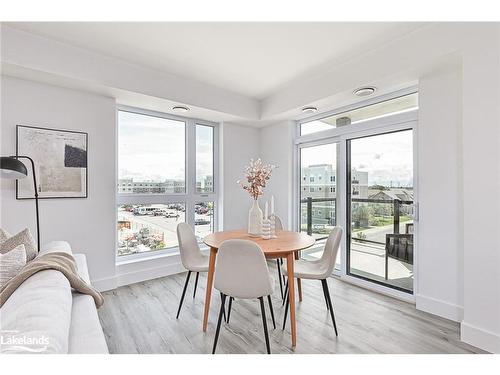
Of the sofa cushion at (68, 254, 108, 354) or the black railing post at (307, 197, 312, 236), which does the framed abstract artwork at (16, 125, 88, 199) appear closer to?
the sofa cushion at (68, 254, 108, 354)

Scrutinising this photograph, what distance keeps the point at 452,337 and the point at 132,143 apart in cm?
400

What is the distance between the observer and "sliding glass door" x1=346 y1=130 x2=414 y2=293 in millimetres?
2854

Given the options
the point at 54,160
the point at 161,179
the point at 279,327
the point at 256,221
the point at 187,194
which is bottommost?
the point at 279,327

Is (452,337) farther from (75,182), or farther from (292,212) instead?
(75,182)

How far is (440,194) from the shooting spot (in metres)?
2.45

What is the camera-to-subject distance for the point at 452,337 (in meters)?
2.07

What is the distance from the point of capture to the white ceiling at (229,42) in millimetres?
2223

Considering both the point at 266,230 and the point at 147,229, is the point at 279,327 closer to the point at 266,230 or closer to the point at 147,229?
the point at 266,230

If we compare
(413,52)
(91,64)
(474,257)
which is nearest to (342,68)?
(413,52)

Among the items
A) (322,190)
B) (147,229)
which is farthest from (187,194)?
(322,190)

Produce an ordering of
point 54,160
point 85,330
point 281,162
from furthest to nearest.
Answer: point 281,162 → point 54,160 → point 85,330

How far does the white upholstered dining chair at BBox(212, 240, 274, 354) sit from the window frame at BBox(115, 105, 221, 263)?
208 centimetres

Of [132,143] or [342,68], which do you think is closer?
[342,68]

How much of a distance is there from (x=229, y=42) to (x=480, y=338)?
3189 mm
